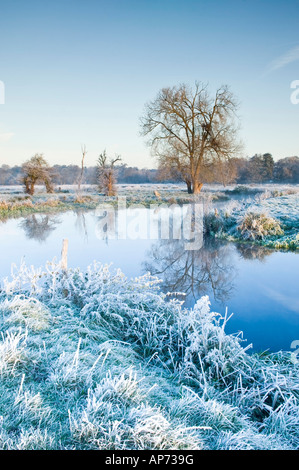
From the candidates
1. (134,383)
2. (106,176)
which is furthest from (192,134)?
(134,383)

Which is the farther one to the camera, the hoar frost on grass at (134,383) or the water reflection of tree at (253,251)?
the water reflection of tree at (253,251)

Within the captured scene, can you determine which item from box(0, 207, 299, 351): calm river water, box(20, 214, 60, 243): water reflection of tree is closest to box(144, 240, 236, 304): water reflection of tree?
box(0, 207, 299, 351): calm river water

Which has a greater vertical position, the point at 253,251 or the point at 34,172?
the point at 34,172

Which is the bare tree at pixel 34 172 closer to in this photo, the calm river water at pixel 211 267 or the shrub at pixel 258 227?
the calm river water at pixel 211 267

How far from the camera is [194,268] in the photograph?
7.34 m

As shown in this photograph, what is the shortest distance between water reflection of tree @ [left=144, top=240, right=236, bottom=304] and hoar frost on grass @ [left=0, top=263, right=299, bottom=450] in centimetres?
153

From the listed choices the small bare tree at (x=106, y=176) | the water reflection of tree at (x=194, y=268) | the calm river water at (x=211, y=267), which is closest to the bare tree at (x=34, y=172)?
the small bare tree at (x=106, y=176)

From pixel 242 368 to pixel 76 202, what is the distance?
66.6 ft

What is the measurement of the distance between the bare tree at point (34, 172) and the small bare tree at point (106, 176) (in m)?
5.07

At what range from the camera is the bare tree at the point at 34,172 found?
26641mm

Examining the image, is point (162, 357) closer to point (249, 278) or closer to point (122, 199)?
point (249, 278)

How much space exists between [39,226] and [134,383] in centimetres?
1189

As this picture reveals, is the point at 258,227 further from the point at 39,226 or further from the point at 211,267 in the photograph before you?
the point at 39,226
